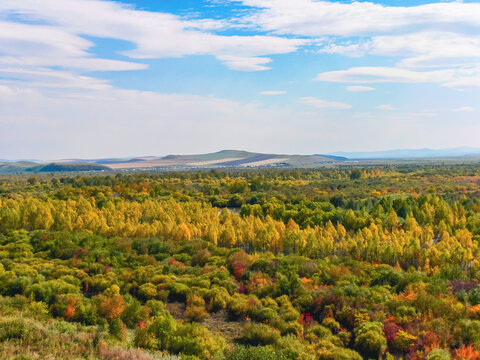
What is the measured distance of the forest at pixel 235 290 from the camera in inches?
1015

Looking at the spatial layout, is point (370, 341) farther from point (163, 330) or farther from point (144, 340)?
point (144, 340)

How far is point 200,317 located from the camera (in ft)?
112

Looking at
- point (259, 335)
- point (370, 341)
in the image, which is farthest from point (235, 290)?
point (370, 341)

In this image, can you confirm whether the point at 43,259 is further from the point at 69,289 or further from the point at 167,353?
the point at 167,353

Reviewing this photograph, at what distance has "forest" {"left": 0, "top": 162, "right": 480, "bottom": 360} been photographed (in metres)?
25.8

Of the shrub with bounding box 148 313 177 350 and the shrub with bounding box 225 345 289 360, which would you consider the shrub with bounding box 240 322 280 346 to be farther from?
the shrub with bounding box 148 313 177 350

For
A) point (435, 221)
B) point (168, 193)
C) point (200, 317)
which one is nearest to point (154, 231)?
point (200, 317)

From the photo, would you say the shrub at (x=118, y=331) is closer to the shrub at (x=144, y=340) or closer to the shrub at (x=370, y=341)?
the shrub at (x=144, y=340)

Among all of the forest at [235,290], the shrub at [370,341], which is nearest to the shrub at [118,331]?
the forest at [235,290]

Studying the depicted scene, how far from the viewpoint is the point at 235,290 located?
128 feet

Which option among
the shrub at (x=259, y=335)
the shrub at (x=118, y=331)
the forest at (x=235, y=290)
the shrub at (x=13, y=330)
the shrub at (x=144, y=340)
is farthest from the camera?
the shrub at (x=259, y=335)

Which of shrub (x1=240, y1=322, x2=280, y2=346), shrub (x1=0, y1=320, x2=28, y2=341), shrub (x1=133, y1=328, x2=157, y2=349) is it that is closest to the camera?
shrub (x1=0, y1=320, x2=28, y2=341)

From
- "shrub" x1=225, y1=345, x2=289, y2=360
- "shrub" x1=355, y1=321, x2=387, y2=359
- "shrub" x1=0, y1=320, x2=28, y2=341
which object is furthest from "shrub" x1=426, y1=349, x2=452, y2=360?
"shrub" x1=0, y1=320, x2=28, y2=341

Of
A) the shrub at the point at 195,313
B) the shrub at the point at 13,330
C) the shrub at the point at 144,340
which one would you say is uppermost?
the shrub at the point at 13,330
